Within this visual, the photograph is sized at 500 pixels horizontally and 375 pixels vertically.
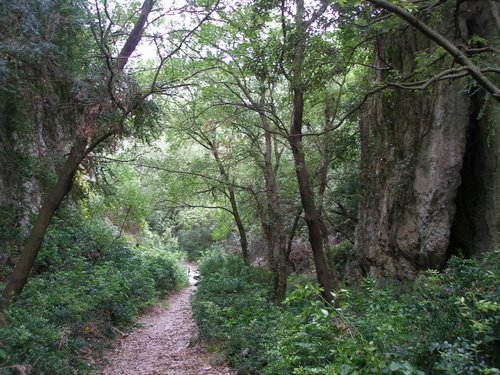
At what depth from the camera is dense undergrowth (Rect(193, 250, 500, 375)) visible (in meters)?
2.68

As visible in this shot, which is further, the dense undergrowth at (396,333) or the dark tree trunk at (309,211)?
the dark tree trunk at (309,211)

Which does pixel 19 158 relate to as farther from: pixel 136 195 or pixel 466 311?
pixel 466 311

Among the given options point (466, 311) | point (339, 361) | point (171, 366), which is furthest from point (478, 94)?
point (171, 366)

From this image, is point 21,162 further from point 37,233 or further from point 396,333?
point 396,333

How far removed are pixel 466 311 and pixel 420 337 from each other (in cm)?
44

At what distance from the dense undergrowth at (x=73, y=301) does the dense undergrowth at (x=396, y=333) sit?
2.71 m

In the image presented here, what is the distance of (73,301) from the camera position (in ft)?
24.2

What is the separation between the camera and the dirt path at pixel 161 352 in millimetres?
7000

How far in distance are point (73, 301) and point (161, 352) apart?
2262 mm

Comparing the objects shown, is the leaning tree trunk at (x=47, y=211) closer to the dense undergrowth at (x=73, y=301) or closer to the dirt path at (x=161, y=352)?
the dense undergrowth at (x=73, y=301)

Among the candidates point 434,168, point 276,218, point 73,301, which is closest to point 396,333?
point 434,168

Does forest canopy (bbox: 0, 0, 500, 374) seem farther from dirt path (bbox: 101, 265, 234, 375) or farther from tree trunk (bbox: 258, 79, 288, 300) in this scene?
dirt path (bbox: 101, 265, 234, 375)

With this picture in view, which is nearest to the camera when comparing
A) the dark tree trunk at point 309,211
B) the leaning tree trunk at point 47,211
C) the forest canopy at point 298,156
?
the forest canopy at point 298,156

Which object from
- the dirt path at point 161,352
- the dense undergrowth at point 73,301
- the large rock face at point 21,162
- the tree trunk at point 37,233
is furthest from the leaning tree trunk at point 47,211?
the dirt path at point 161,352
